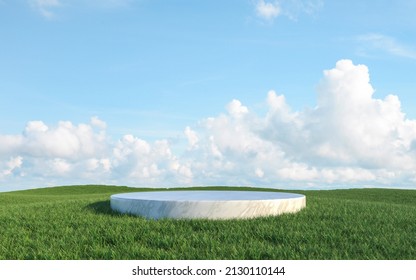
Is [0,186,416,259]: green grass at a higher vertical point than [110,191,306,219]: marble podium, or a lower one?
lower

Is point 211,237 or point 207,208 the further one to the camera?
point 207,208

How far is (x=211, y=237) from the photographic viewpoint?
679 centimetres

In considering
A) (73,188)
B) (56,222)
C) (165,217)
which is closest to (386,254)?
(165,217)

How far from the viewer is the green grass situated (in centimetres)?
607

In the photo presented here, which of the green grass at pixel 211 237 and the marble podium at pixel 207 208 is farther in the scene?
the marble podium at pixel 207 208

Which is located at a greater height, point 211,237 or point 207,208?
point 207,208

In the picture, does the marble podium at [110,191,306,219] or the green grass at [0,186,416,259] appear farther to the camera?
the marble podium at [110,191,306,219]

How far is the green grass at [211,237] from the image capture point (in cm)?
607

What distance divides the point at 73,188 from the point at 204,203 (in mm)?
21809

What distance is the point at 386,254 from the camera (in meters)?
6.14

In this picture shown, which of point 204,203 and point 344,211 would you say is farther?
point 344,211

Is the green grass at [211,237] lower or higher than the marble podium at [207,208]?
lower
